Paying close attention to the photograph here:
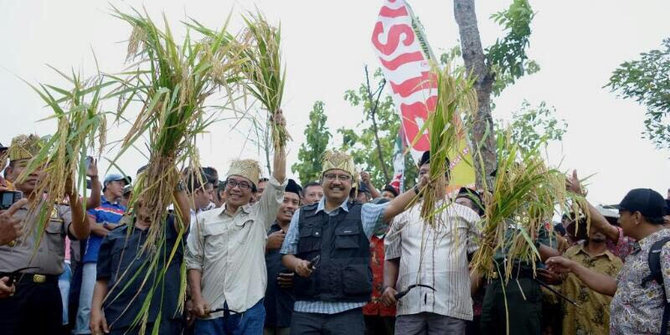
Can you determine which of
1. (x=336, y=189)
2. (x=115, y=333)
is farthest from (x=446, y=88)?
(x=115, y=333)

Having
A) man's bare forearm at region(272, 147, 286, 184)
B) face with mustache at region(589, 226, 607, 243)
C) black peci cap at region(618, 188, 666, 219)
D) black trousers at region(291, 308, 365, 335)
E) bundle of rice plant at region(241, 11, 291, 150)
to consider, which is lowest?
black trousers at region(291, 308, 365, 335)

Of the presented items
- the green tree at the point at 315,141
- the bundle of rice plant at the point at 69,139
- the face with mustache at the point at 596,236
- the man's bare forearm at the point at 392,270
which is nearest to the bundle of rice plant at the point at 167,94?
the bundle of rice plant at the point at 69,139

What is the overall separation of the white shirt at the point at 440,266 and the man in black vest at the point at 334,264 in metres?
0.32

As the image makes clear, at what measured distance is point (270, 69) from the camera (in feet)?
12.1

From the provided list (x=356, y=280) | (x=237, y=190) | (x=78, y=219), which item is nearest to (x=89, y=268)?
(x=78, y=219)

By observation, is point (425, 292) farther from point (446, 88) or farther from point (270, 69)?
point (270, 69)

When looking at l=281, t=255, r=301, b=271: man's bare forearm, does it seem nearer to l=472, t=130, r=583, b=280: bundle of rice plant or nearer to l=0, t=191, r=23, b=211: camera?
l=472, t=130, r=583, b=280: bundle of rice plant

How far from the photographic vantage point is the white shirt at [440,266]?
4.57 m

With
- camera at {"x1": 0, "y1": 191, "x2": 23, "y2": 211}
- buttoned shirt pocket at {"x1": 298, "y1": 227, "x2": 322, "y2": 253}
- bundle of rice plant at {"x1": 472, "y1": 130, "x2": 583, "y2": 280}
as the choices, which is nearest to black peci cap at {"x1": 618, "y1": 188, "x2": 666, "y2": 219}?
bundle of rice plant at {"x1": 472, "y1": 130, "x2": 583, "y2": 280}

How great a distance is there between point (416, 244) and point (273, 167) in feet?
4.54

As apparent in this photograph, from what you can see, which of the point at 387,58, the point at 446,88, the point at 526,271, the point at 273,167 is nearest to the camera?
the point at 446,88

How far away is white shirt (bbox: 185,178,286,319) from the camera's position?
4461 millimetres

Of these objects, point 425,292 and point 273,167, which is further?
point 425,292

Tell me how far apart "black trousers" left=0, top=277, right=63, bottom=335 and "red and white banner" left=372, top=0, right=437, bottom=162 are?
4161mm
